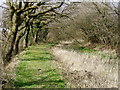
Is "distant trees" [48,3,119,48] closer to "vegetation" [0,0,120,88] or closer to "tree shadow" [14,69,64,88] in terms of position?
"vegetation" [0,0,120,88]

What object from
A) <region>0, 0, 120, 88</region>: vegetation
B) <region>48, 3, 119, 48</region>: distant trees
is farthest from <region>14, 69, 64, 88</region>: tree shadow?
<region>48, 3, 119, 48</region>: distant trees

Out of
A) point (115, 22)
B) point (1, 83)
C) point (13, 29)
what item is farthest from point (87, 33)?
point (1, 83)

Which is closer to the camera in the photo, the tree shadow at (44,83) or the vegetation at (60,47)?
the tree shadow at (44,83)

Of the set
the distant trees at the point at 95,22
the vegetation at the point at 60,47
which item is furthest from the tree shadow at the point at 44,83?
the distant trees at the point at 95,22

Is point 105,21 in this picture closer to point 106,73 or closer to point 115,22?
point 115,22

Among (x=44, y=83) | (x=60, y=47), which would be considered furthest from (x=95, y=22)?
Answer: (x=44, y=83)


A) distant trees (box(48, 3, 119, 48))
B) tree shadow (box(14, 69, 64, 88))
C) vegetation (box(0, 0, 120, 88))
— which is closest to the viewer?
tree shadow (box(14, 69, 64, 88))

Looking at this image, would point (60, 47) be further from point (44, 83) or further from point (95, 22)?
point (44, 83)

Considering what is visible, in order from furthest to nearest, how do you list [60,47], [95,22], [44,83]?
[60,47], [95,22], [44,83]

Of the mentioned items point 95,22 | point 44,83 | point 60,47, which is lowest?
point 60,47

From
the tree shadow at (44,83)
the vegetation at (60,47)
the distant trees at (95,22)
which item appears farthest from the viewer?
the distant trees at (95,22)

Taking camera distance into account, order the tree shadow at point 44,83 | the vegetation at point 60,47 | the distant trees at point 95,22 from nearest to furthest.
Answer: the tree shadow at point 44,83
the vegetation at point 60,47
the distant trees at point 95,22

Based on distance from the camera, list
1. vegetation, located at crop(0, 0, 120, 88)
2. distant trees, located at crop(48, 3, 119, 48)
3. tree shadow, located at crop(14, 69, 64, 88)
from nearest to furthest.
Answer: tree shadow, located at crop(14, 69, 64, 88), vegetation, located at crop(0, 0, 120, 88), distant trees, located at crop(48, 3, 119, 48)

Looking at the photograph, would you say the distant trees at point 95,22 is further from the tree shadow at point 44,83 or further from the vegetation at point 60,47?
the tree shadow at point 44,83
